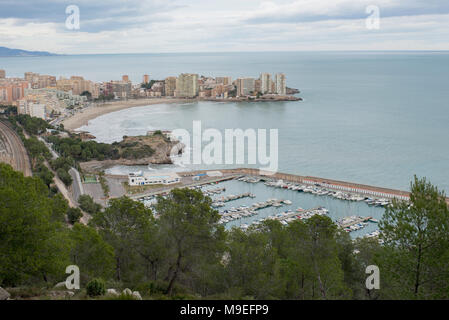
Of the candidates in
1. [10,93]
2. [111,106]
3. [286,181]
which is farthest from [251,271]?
[111,106]

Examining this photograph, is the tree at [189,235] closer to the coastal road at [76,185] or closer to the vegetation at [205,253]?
the vegetation at [205,253]

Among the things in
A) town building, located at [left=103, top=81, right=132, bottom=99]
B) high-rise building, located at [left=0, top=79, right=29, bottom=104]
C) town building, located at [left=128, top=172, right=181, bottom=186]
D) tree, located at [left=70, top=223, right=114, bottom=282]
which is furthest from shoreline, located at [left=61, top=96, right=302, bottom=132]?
tree, located at [left=70, top=223, right=114, bottom=282]

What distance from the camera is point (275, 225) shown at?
486cm

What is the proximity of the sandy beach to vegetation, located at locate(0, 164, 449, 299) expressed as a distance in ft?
64.8

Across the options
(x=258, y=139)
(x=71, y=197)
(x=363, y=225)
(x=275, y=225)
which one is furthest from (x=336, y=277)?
(x=258, y=139)

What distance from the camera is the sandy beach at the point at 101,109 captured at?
24.5m

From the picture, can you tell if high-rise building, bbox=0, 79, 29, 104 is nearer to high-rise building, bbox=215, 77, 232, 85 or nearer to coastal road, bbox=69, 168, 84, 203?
high-rise building, bbox=215, 77, 232, 85

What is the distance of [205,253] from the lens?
12.2 feet

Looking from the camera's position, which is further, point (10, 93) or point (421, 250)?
point (10, 93)

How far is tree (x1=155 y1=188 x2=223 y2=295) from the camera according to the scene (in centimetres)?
368

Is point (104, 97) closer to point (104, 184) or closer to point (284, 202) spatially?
point (104, 184)

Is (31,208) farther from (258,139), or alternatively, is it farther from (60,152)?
(258,139)

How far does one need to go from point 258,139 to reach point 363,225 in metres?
10.3

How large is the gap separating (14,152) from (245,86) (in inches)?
1008
